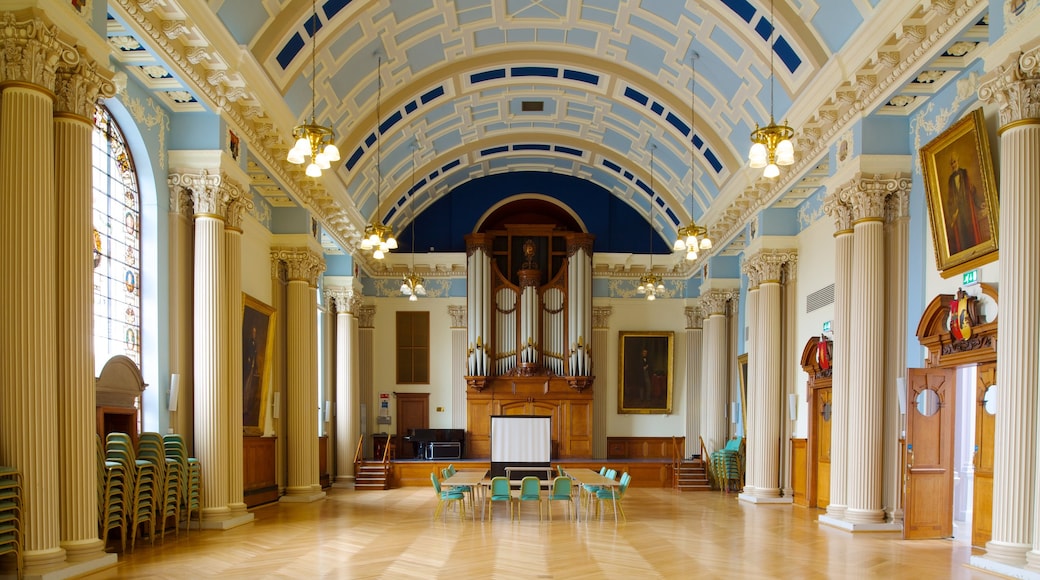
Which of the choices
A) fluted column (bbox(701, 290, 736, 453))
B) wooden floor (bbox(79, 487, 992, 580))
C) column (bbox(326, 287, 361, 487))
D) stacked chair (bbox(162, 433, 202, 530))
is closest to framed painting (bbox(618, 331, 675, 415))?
fluted column (bbox(701, 290, 736, 453))

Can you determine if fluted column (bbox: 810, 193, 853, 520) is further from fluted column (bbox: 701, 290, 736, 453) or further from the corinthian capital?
fluted column (bbox: 701, 290, 736, 453)

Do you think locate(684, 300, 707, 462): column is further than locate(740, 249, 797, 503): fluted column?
Yes

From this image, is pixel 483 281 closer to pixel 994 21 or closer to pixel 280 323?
pixel 280 323

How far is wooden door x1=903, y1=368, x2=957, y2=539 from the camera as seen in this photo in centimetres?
1191

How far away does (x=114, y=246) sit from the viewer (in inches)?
463

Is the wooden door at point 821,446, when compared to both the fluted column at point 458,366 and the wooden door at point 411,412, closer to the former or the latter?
the fluted column at point 458,366

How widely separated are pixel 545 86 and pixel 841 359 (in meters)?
10.9

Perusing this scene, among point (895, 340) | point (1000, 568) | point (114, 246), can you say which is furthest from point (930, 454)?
point (114, 246)

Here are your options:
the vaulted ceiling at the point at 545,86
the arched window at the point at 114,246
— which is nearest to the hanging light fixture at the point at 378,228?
the vaulted ceiling at the point at 545,86

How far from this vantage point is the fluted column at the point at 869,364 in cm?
1291

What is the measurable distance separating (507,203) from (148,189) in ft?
55.4

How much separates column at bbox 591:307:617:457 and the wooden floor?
1106 cm

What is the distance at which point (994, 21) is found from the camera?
917 centimetres

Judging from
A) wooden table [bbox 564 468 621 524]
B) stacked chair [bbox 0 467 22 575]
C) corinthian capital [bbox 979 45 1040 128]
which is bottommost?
wooden table [bbox 564 468 621 524]
